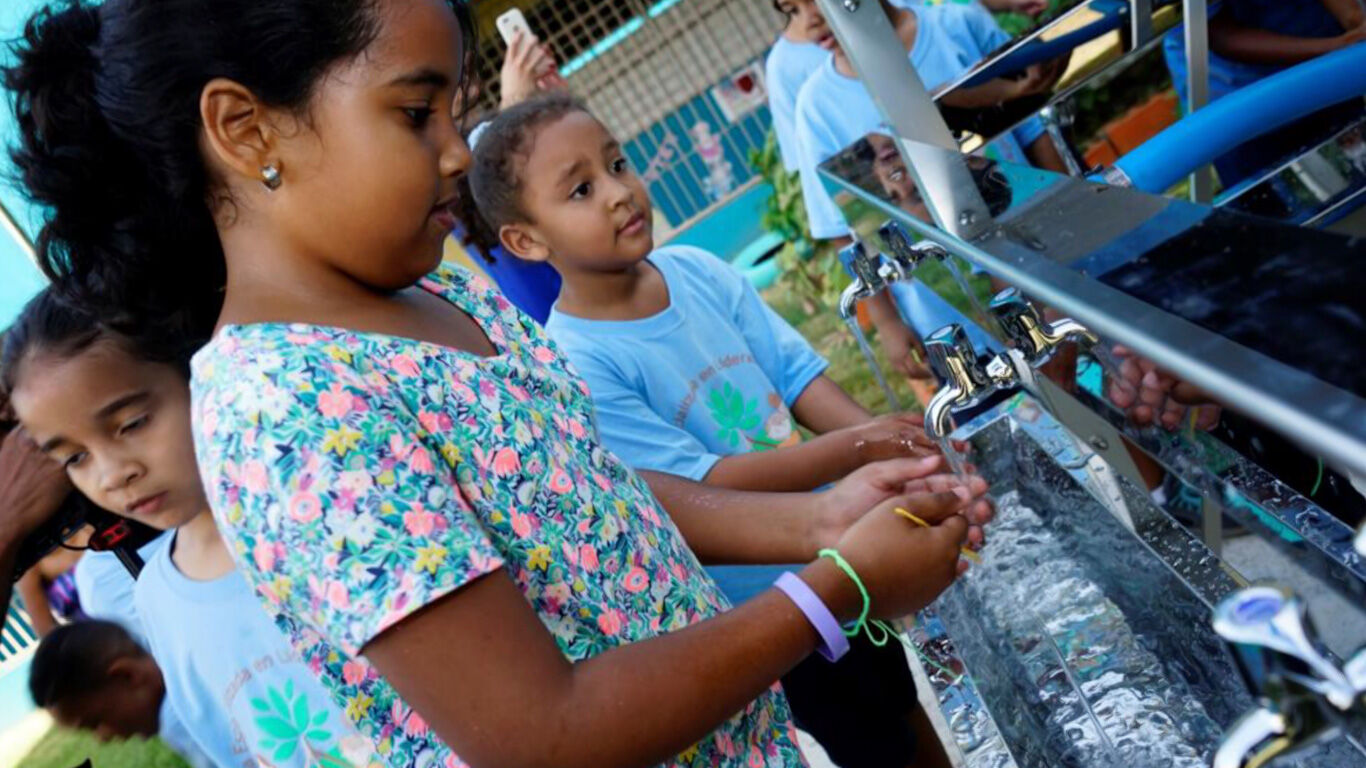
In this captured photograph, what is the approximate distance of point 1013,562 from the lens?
4.18ft

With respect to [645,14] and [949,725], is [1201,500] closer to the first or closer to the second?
[949,725]

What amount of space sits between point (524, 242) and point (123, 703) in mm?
1152

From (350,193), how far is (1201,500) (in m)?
0.90

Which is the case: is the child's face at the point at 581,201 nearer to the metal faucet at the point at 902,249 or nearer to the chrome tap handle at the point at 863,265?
the chrome tap handle at the point at 863,265

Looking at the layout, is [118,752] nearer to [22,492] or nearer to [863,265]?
[22,492]

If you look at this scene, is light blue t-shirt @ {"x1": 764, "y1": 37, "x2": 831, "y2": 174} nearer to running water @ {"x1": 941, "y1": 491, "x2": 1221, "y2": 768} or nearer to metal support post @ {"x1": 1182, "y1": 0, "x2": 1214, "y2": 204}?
metal support post @ {"x1": 1182, "y1": 0, "x2": 1214, "y2": 204}

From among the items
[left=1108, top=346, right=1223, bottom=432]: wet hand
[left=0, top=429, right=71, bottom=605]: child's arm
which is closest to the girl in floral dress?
[left=1108, top=346, right=1223, bottom=432]: wet hand

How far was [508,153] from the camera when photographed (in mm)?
2031

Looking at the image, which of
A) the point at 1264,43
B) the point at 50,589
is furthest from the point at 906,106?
the point at 50,589

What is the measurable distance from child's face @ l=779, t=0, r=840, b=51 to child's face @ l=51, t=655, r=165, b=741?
1984 mm

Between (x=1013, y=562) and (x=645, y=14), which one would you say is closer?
(x=1013, y=562)

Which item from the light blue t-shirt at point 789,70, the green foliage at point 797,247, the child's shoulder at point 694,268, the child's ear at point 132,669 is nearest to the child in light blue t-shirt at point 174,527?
the child's ear at point 132,669

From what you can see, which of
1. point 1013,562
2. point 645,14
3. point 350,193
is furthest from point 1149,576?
point 645,14

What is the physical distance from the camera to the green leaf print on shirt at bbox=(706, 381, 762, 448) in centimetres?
184
